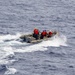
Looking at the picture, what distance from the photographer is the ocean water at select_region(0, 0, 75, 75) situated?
70.8 metres

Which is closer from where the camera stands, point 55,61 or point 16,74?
point 16,74

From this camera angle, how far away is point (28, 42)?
3275 inches

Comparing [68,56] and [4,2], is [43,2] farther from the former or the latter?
[68,56]

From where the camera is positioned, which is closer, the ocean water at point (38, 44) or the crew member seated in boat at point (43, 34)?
the ocean water at point (38, 44)

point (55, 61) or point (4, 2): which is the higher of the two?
point (4, 2)

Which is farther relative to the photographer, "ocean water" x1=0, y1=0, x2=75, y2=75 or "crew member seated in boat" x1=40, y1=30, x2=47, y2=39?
"crew member seated in boat" x1=40, y1=30, x2=47, y2=39

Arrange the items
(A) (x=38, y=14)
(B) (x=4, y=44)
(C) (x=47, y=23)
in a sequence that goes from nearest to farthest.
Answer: (B) (x=4, y=44)
(C) (x=47, y=23)
(A) (x=38, y=14)

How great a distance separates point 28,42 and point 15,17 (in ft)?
79.9

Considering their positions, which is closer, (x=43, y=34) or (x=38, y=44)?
(x=38, y=44)

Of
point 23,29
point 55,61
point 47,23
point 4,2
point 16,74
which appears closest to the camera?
point 16,74

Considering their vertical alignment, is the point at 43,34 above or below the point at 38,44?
above

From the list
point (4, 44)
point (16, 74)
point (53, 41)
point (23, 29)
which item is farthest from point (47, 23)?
point (16, 74)

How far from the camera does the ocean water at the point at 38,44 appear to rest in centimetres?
7075

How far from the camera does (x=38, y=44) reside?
82875 millimetres
